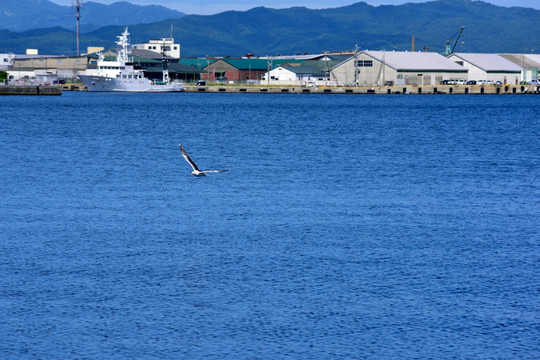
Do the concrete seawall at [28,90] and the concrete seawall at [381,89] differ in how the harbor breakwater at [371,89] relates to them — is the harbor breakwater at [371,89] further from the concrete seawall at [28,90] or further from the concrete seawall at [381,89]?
the concrete seawall at [28,90]

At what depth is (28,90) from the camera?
333 feet

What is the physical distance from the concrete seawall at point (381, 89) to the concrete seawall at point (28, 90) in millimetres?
25593

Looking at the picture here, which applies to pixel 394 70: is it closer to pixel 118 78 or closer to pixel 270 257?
pixel 118 78

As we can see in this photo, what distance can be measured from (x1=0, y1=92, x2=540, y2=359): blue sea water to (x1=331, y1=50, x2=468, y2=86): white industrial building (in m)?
81.7

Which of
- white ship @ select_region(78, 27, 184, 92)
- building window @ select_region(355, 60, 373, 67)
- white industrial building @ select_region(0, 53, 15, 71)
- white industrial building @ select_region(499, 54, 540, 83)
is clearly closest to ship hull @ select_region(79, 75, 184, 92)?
white ship @ select_region(78, 27, 184, 92)

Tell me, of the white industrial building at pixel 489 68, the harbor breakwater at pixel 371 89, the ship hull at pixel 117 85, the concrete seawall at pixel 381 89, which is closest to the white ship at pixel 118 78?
the ship hull at pixel 117 85

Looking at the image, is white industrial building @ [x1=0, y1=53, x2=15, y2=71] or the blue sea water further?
white industrial building @ [x1=0, y1=53, x2=15, y2=71]

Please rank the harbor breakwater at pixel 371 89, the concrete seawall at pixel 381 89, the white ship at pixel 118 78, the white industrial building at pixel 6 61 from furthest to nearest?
the white industrial building at pixel 6 61, the harbor breakwater at pixel 371 89, the concrete seawall at pixel 381 89, the white ship at pixel 118 78

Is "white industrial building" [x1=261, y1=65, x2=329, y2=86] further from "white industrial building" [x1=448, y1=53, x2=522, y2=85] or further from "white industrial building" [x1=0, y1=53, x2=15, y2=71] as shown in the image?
"white industrial building" [x1=0, y1=53, x2=15, y2=71]

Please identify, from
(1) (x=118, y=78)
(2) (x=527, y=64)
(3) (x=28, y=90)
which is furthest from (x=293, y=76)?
(3) (x=28, y=90)

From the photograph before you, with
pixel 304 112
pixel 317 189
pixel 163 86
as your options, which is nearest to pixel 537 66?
pixel 163 86

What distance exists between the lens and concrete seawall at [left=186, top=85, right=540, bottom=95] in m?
114

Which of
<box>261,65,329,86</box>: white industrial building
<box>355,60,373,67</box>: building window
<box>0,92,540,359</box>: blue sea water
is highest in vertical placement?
<box>355,60,373,67</box>: building window

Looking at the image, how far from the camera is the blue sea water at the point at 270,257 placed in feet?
37.2
